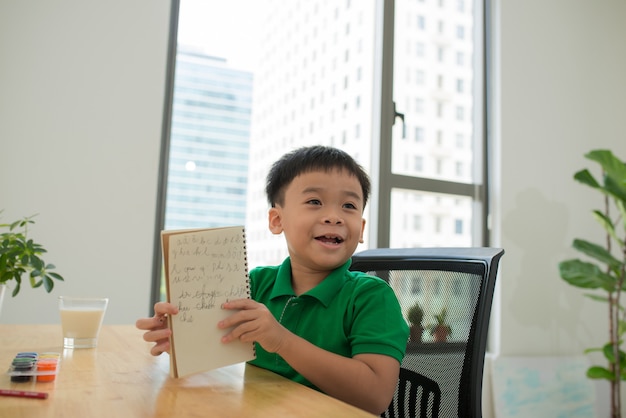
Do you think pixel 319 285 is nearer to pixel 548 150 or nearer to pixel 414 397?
pixel 414 397

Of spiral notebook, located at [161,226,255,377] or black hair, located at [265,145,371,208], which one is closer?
spiral notebook, located at [161,226,255,377]

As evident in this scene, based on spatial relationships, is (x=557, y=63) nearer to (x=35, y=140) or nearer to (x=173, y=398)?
(x=35, y=140)

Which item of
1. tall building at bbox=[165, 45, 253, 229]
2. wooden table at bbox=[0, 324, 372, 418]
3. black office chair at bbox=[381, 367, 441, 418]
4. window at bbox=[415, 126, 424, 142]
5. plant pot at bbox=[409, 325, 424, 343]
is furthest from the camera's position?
window at bbox=[415, 126, 424, 142]

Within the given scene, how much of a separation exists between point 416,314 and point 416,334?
0.06 metres

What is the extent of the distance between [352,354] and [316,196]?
30 centimetres

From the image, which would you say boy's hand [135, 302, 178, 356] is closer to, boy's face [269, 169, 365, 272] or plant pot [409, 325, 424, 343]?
boy's face [269, 169, 365, 272]

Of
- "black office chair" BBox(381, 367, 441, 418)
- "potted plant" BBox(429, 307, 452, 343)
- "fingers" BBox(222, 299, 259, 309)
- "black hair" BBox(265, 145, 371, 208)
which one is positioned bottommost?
"black office chair" BBox(381, 367, 441, 418)

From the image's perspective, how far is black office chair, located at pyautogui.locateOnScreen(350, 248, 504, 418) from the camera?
1.05 m

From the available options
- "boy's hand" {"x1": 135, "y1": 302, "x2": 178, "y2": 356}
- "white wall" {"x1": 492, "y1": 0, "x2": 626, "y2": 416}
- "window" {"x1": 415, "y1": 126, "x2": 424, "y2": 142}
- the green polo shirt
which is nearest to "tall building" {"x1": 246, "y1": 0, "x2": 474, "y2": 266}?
"window" {"x1": 415, "y1": 126, "x2": 424, "y2": 142}

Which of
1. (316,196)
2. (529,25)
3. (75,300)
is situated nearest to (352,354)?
(316,196)

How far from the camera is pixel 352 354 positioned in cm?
90

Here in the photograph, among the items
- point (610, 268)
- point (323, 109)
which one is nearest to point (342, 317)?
point (323, 109)

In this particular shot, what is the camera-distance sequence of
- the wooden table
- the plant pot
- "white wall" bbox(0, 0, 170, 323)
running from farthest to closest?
"white wall" bbox(0, 0, 170, 323)
the plant pot
the wooden table

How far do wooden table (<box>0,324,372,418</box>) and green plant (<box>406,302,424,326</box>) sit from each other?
0.48 metres
